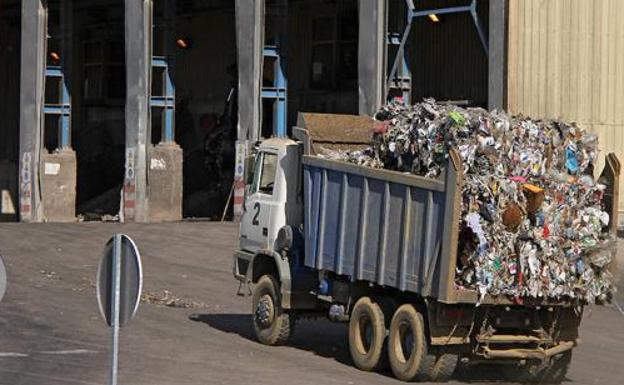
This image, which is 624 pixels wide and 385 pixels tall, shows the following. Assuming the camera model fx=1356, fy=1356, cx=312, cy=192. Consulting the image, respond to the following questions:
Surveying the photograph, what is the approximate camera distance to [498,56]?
32312 millimetres

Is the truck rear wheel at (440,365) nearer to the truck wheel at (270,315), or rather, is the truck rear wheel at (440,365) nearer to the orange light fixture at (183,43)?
the truck wheel at (270,315)

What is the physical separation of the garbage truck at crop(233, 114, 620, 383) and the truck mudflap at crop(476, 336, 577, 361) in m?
0.02

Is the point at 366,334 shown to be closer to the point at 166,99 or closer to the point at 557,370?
the point at 557,370

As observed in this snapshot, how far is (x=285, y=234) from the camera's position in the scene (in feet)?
58.9

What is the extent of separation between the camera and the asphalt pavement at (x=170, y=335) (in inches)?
618

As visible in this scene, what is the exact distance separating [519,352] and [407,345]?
129cm

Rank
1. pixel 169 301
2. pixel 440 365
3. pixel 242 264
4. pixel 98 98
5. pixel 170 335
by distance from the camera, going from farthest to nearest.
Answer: pixel 98 98 → pixel 169 301 → pixel 242 264 → pixel 170 335 → pixel 440 365

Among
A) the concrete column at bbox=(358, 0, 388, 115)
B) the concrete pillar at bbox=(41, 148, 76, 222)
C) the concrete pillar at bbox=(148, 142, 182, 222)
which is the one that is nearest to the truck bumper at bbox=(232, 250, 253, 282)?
the concrete column at bbox=(358, 0, 388, 115)

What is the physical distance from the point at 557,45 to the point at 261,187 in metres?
14.3

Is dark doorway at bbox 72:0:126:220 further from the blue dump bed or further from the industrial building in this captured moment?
the blue dump bed

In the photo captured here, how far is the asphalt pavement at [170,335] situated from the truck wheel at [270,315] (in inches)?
7.2

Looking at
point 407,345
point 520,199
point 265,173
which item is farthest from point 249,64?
point 520,199

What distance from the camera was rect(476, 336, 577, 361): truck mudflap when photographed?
15461 millimetres

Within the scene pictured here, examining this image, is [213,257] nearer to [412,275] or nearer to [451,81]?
[451,81]
